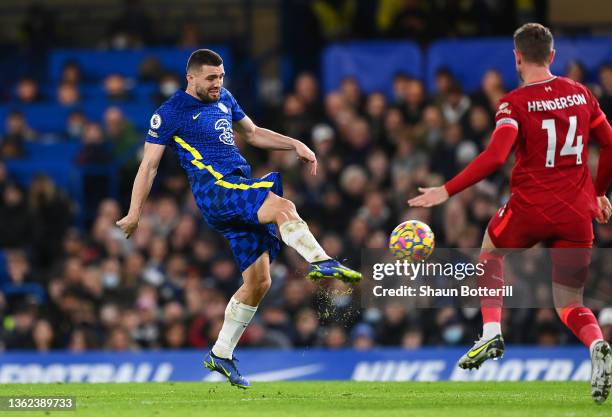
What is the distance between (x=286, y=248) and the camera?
658 inches

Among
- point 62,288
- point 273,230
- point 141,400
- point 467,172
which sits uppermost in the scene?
point 467,172

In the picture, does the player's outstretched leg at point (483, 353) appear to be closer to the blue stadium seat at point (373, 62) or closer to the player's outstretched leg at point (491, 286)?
the player's outstretched leg at point (491, 286)

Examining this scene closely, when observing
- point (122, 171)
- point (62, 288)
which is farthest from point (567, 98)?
point (122, 171)

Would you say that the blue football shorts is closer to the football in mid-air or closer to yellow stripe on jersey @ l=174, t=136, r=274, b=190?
yellow stripe on jersey @ l=174, t=136, r=274, b=190

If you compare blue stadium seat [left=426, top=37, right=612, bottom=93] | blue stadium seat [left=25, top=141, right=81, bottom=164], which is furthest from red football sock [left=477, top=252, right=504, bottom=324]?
blue stadium seat [left=25, top=141, right=81, bottom=164]

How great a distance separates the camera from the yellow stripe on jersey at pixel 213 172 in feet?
33.8

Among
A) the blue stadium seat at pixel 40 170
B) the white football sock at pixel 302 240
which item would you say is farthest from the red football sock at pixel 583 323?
the blue stadium seat at pixel 40 170

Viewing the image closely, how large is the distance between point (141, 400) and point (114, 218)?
7.98 meters

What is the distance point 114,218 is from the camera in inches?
717

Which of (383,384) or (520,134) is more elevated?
(520,134)

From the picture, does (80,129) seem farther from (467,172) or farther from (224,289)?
(467,172)

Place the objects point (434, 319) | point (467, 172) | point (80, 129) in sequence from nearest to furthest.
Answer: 1. point (467, 172)
2. point (434, 319)
3. point (80, 129)

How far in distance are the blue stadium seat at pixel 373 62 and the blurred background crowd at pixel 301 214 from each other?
0.23 m

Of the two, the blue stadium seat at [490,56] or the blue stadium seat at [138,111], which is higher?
the blue stadium seat at [490,56]
